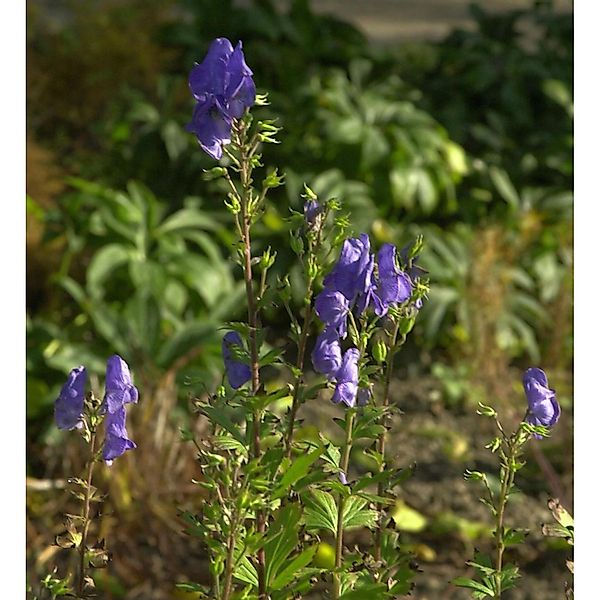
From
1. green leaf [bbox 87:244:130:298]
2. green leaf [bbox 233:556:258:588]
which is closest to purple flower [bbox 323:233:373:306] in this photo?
green leaf [bbox 233:556:258:588]

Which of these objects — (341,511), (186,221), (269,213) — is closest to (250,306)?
(341,511)

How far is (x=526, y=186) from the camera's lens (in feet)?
19.2

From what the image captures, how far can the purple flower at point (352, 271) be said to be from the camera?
1.29m

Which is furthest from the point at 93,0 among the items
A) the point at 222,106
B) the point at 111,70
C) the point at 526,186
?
the point at 222,106

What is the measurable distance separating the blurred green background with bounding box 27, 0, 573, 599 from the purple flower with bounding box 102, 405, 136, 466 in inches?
61.8

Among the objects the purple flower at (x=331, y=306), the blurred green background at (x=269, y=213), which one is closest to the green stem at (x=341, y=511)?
the purple flower at (x=331, y=306)

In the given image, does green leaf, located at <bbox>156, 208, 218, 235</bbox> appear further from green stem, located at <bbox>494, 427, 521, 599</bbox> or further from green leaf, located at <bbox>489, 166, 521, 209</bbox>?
green stem, located at <bbox>494, 427, 521, 599</bbox>

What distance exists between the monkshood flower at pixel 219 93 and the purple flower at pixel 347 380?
0.27 metres

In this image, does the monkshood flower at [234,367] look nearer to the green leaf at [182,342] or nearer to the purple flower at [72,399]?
the purple flower at [72,399]

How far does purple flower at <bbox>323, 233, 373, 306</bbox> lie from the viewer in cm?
129

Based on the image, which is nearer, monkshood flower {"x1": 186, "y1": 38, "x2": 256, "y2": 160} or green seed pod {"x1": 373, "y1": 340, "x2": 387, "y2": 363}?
monkshood flower {"x1": 186, "y1": 38, "x2": 256, "y2": 160}
